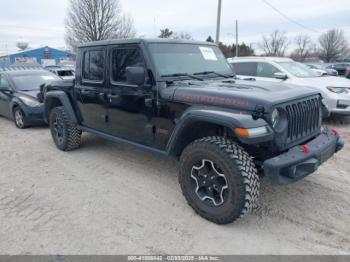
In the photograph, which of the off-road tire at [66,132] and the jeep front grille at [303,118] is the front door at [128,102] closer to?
the off-road tire at [66,132]

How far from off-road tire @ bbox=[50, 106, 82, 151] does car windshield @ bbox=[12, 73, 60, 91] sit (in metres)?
3.00

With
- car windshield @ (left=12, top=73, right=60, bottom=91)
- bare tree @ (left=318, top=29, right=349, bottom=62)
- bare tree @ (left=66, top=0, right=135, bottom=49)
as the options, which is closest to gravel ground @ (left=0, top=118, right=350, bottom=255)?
car windshield @ (left=12, top=73, right=60, bottom=91)

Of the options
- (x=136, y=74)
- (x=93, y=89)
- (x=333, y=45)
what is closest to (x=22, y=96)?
(x=93, y=89)

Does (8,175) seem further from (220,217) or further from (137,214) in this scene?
(220,217)

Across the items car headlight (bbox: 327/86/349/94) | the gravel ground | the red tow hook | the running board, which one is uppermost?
car headlight (bbox: 327/86/349/94)

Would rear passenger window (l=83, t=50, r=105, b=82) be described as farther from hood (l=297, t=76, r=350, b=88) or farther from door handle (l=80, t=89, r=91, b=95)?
hood (l=297, t=76, r=350, b=88)

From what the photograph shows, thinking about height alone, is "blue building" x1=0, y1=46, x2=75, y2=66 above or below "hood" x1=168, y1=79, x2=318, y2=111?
above

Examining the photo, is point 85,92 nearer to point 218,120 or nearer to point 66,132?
point 66,132

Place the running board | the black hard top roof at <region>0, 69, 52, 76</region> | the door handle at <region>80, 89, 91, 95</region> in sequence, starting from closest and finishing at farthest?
the running board < the door handle at <region>80, 89, 91, 95</region> < the black hard top roof at <region>0, 69, 52, 76</region>

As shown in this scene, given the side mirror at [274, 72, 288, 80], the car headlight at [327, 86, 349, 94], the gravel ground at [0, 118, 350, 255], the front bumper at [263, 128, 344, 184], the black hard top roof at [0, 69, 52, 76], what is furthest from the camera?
the black hard top roof at [0, 69, 52, 76]

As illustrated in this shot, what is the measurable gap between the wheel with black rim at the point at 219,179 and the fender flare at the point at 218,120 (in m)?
0.22

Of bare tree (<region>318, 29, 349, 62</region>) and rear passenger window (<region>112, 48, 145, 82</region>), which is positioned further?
bare tree (<region>318, 29, 349, 62</region>)

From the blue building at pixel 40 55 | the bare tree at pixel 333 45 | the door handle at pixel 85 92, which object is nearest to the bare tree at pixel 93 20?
the blue building at pixel 40 55

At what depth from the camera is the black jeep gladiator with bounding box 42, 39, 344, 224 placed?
296 centimetres
